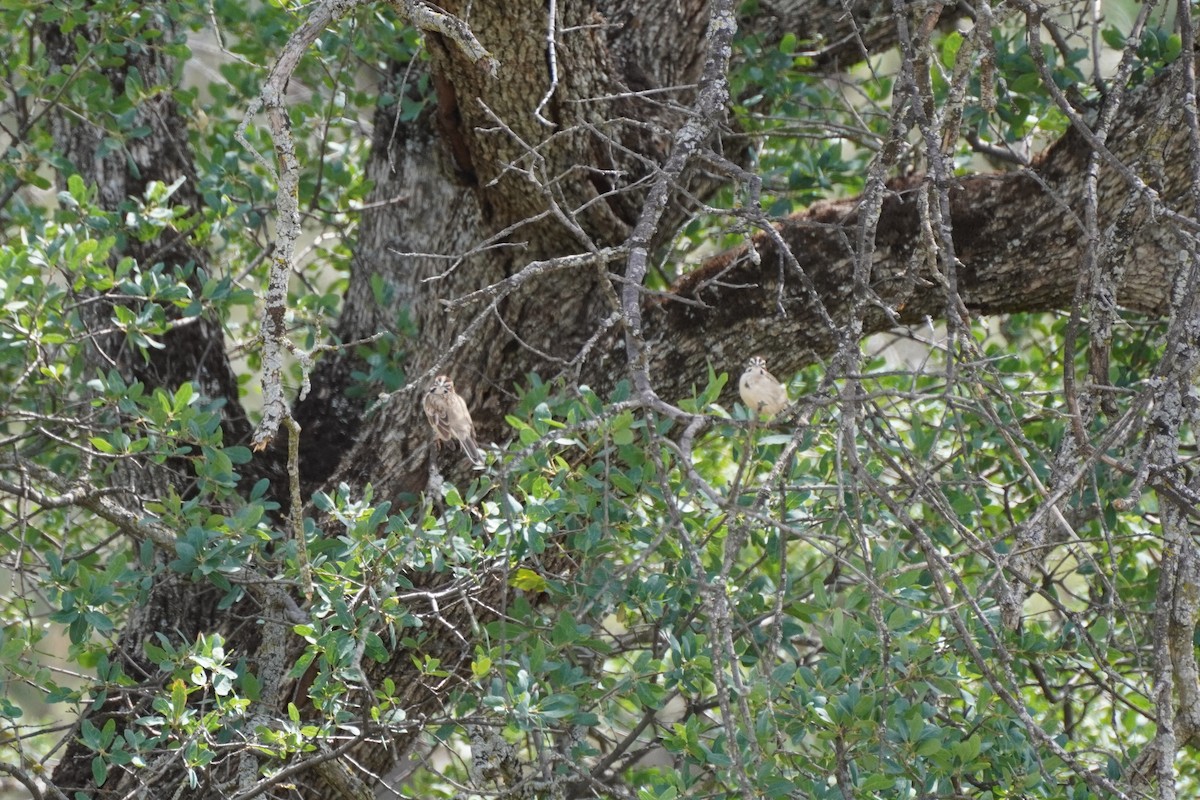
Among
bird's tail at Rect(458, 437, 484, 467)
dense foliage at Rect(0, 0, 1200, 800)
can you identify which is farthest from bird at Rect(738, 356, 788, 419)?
bird's tail at Rect(458, 437, 484, 467)

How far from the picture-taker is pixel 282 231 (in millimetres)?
1763

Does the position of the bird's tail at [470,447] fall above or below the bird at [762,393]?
below

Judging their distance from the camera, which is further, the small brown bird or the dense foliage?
the small brown bird

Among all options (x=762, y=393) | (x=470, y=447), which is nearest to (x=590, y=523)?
(x=470, y=447)

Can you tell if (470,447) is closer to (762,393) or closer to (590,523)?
(590,523)

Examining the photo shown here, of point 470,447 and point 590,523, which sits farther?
point 470,447

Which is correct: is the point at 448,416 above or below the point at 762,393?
below

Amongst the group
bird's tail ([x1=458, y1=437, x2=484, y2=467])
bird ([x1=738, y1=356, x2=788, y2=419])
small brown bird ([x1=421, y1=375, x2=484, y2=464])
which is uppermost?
bird ([x1=738, y1=356, x2=788, y2=419])

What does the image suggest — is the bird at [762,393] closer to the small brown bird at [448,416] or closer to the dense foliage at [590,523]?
the dense foliage at [590,523]

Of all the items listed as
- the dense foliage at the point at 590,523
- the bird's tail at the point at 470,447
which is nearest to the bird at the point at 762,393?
the dense foliage at the point at 590,523

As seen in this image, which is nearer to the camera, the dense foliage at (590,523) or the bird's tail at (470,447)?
the dense foliage at (590,523)

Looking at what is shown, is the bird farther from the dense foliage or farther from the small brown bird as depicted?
the small brown bird

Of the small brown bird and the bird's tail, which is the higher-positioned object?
the small brown bird

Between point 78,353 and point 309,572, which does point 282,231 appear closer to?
point 309,572
